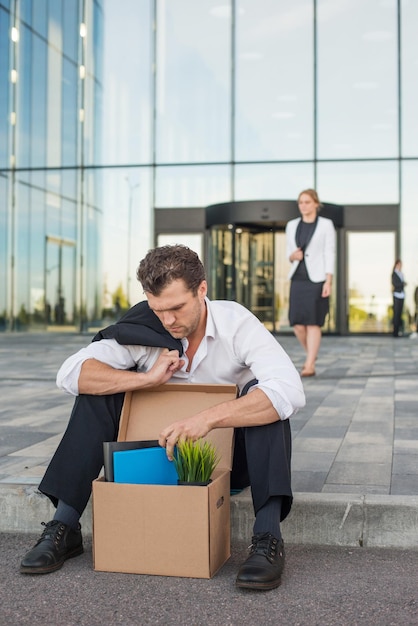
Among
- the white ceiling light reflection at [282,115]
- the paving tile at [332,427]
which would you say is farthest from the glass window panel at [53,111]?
the paving tile at [332,427]

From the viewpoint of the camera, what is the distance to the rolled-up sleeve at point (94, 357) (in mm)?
3115

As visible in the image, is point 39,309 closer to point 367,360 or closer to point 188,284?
point 367,360

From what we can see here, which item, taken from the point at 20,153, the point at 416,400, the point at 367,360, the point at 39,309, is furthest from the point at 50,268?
the point at 416,400

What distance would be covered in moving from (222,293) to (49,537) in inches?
649

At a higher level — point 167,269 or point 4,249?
point 4,249

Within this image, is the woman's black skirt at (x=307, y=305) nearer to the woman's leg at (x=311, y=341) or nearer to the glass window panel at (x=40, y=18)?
the woman's leg at (x=311, y=341)

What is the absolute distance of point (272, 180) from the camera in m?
20.2

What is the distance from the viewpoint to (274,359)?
121 inches

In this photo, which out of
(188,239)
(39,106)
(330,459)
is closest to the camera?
(330,459)

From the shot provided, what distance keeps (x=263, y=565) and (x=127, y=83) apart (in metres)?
19.5

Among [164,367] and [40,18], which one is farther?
[40,18]

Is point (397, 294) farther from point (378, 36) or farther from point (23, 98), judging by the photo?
point (23, 98)

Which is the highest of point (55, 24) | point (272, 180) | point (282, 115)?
point (55, 24)

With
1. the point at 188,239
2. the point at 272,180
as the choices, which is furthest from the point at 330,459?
the point at 272,180
